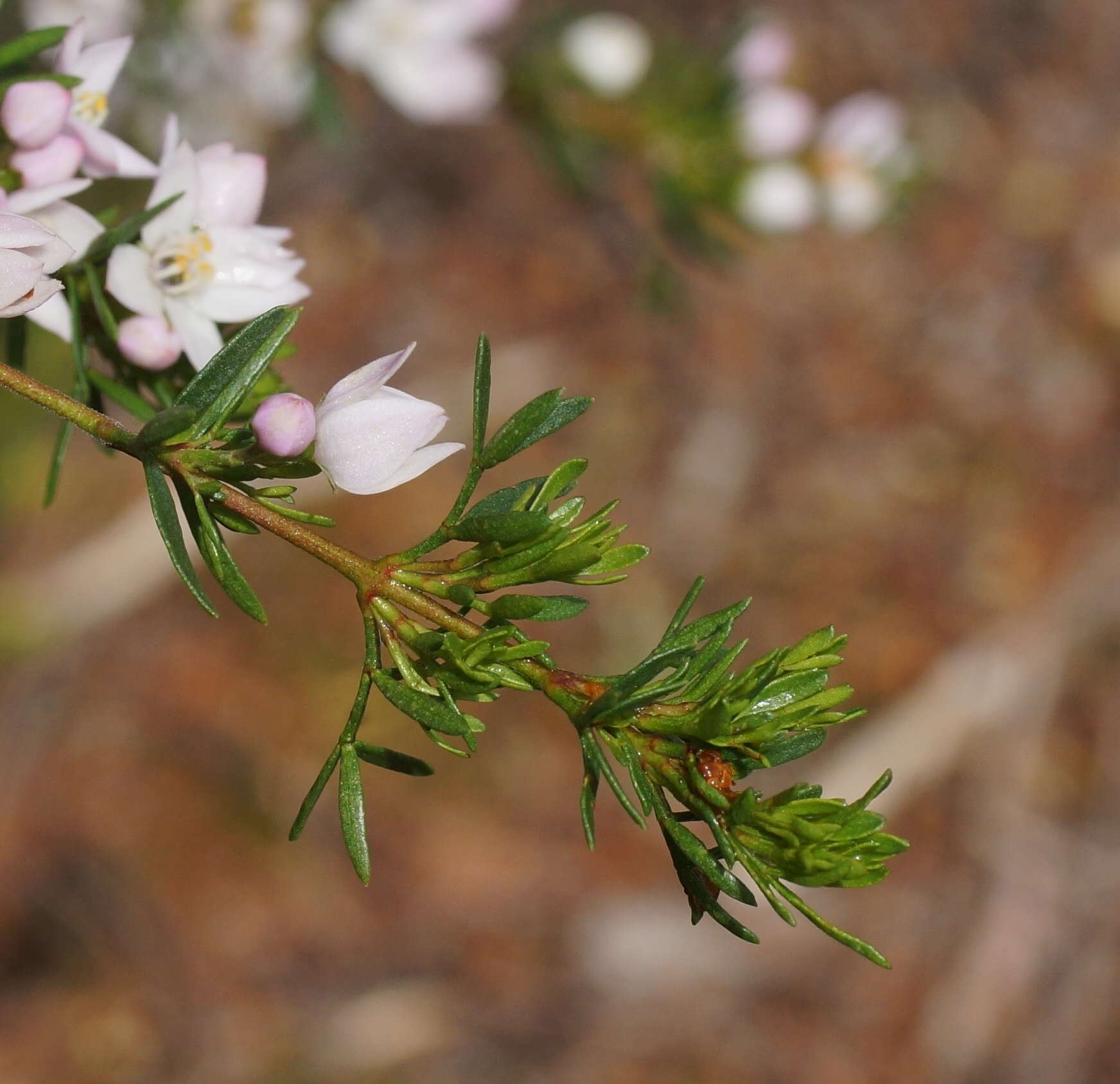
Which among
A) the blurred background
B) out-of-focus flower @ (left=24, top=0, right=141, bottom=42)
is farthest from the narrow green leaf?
the blurred background

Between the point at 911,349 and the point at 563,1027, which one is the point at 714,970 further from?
the point at 911,349

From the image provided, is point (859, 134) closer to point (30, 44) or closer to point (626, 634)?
point (30, 44)

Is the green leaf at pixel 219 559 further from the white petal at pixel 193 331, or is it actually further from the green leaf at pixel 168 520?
the white petal at pixel 193 331

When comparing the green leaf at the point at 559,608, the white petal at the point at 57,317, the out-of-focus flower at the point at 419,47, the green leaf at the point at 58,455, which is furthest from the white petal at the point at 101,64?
the out-of-focus flower at the point at 419,47

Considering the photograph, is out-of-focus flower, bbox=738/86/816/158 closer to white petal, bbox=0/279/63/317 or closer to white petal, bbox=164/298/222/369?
white petal, bbox=164/298/222/369

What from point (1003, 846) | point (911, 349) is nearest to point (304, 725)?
point (1003, 846)

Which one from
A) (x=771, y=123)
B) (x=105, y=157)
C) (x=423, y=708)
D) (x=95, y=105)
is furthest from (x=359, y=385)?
(x=771, y=123)

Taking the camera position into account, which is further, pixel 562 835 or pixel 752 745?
pixel 562 835
